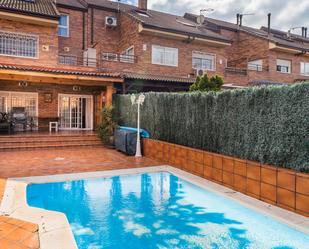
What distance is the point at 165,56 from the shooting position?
2134cm

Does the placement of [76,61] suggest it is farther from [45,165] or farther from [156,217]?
[156,217]

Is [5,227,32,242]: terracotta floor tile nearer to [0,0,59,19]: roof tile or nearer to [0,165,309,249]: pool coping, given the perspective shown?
[0,165,309,249]: pool coping

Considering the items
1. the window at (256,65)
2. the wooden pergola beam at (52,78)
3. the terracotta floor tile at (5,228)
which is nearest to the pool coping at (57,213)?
the terracotta floor tile at (5,228)

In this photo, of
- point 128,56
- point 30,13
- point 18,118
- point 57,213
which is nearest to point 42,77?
point 18,118

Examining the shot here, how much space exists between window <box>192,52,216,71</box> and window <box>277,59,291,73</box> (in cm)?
724

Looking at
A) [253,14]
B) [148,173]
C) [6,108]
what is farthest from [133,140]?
[253,14]

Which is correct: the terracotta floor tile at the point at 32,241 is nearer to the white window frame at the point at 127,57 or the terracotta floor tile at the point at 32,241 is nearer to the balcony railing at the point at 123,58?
the balcony railing at the point at 123,58

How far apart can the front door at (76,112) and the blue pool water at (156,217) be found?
13.0 meters

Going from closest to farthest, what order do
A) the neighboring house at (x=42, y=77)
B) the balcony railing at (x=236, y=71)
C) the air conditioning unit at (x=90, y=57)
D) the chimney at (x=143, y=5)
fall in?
the neighboring house at (x=42, y=77) < the air conditioning unit at (x=90, y=57) < the balcony railing at (x=236, y=71) < the chimney at (x=143, y=5)

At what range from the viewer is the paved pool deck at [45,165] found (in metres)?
4.48

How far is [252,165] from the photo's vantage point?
20.4 ft

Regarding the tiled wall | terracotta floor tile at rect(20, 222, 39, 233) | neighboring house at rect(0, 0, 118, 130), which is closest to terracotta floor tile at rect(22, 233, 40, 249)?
terracotta floor tile at rect(20, 222, 39, 233)

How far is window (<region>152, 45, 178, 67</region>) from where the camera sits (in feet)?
68.6

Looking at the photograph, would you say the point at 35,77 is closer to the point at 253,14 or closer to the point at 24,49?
the point at 24,49
